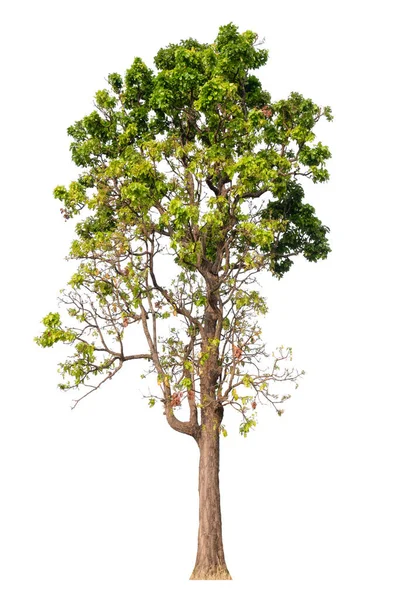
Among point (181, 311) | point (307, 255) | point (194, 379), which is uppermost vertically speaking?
point (307, 255)

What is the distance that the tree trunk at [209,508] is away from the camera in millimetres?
18609

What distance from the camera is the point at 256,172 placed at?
60.6 ft

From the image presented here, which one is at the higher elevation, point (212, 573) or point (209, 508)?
point (209, 508)

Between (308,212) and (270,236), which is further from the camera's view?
(308,212)

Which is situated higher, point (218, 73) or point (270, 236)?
point (218, 73)

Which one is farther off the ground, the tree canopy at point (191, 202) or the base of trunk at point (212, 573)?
Result: the tree canopy at point (191, 202)

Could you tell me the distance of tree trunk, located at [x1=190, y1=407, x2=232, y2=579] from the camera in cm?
1861

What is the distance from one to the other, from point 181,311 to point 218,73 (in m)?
4.90

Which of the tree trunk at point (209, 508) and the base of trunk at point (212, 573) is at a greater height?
the tree trunk at point (209, 508)

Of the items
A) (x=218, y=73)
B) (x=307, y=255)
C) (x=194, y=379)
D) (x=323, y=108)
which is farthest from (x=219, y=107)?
(x=194, y=379)

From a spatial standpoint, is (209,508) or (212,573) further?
(209,508)

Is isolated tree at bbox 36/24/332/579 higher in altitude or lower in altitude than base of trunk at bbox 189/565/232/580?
higher

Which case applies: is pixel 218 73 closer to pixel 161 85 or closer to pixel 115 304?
pixel 161 85

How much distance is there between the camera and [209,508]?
18.9 metres
